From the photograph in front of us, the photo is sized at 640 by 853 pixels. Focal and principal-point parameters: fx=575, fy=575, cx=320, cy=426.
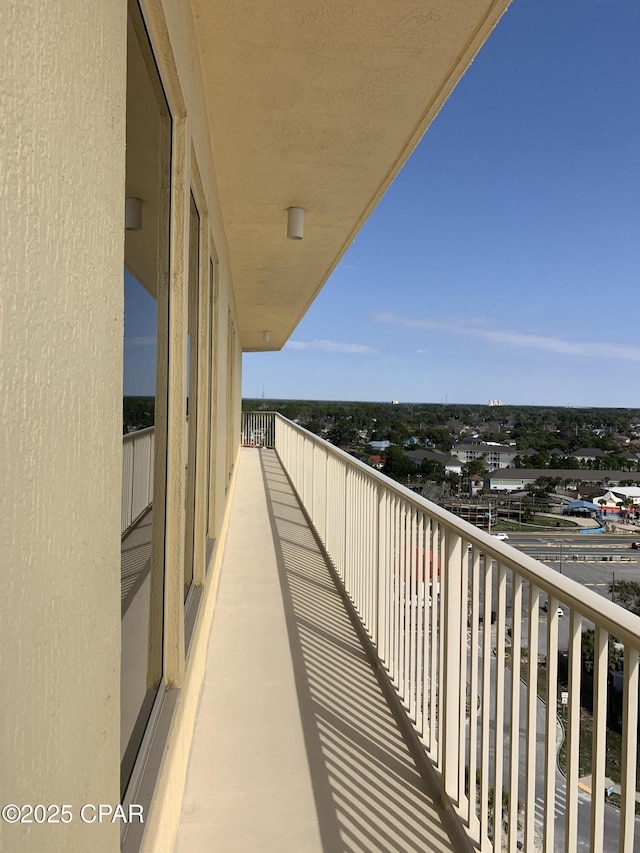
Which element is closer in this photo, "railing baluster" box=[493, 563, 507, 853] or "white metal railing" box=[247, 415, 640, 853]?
"white metal railing" box=[247, 415, 640, 853]

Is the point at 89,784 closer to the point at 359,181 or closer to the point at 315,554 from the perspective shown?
the point at 359,181

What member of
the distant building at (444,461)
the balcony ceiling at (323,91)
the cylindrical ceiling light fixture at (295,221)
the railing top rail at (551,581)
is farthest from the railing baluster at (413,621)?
A: the cylindrical ceiling light fixture at (295,221)

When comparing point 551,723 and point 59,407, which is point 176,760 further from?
point 59,407

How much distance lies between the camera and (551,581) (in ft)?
4.09

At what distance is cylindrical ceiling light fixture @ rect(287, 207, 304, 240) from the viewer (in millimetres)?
4074

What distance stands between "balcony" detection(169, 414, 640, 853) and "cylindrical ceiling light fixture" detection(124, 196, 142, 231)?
1.19 metres

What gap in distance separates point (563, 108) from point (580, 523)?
4345 cm

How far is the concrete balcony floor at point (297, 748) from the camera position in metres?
1.73

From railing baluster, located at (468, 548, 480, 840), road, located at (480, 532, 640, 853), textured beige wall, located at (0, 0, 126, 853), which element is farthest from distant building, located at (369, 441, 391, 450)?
textured beige wall, located at (0, 0, 126, 853)

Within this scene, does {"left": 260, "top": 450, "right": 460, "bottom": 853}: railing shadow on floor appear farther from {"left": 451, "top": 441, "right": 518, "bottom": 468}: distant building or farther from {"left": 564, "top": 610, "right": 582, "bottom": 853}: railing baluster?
{"left": 451, "top": 441, "right": 518, "bottom": 468}: distant building

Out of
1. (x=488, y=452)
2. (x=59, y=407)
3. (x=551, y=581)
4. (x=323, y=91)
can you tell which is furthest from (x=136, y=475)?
(x=488, y=452)

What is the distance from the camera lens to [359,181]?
3.57 meters

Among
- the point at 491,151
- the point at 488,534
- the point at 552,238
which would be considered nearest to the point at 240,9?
the point at 488,534

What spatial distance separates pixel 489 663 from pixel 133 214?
1.46 m
